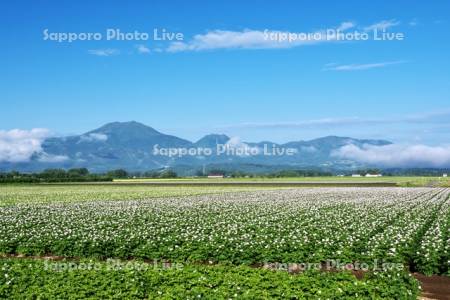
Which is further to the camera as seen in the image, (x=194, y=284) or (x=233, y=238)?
(x=233, y=238)

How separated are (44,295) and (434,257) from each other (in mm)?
11422

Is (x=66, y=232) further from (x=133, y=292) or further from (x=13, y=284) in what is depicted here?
(x=133, y=292)

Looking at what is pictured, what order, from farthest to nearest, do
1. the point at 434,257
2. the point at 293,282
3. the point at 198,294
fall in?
1. the point at 434,257
2. the point at 293,282
3. the point at 198,294

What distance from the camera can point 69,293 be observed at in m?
10.6

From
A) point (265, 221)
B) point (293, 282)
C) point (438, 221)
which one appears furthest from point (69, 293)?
point (438, 221)

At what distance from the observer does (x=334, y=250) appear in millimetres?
17141

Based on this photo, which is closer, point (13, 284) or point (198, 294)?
point (198, 294)

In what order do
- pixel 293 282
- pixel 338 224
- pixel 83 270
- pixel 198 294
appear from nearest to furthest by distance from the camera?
1. pixel 198 294
2. pixel 293 282
3. pixel 83 270
4. pixel 338 224

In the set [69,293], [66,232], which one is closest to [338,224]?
[66,232]

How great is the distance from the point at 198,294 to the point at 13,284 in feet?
14.5

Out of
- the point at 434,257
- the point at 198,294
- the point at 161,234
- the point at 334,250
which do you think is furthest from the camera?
the point at 161,234

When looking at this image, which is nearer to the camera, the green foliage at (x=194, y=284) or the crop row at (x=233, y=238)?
the green foliage at (x=194, y=284)

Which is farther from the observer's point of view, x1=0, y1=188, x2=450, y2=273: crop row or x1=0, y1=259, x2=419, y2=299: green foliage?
x1=0, y1=188, x2=450, y2=273: crop row

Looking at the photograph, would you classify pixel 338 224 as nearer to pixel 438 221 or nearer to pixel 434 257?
pixel 438 221
